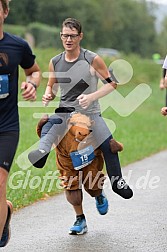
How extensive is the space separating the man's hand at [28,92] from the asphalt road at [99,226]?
1518 mm

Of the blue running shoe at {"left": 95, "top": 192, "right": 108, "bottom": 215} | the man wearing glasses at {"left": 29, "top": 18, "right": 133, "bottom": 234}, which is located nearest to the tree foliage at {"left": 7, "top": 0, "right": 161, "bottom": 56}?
the blue running shoe at {"left": 95, "top": 192, "right": 108, "bottom": 215}

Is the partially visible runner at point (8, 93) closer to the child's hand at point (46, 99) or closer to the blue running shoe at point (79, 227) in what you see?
the child's hand at point (46, 99)

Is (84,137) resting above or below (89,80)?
below

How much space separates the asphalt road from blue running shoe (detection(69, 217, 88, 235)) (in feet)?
0.21

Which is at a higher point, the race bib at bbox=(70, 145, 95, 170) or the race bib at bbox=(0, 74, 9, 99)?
the race bib at bbox=(0, 74, 9, 99)

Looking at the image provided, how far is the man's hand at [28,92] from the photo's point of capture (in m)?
5.48

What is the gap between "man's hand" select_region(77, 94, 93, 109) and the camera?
6.49 m

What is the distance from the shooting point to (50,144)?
6539 mm

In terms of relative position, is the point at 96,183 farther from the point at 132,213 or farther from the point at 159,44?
the point at 159,44

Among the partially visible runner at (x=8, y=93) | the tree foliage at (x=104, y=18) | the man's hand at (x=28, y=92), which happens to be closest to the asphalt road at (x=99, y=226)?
the partially visible runner at (x=8, y=93)

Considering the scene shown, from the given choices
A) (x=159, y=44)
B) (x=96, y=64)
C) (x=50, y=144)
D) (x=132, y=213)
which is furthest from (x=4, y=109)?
(x=159, y=44)

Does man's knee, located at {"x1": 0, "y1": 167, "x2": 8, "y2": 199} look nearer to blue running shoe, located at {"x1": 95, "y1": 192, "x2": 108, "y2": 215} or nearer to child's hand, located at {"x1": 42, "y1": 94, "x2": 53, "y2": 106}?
child's hand, located at {"x1": 42, "y1": 94, "x2": 53, "y2": 106}

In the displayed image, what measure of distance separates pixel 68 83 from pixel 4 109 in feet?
4.46

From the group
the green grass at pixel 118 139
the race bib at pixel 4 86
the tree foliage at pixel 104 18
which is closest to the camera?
the race bib at pixel 4 86
